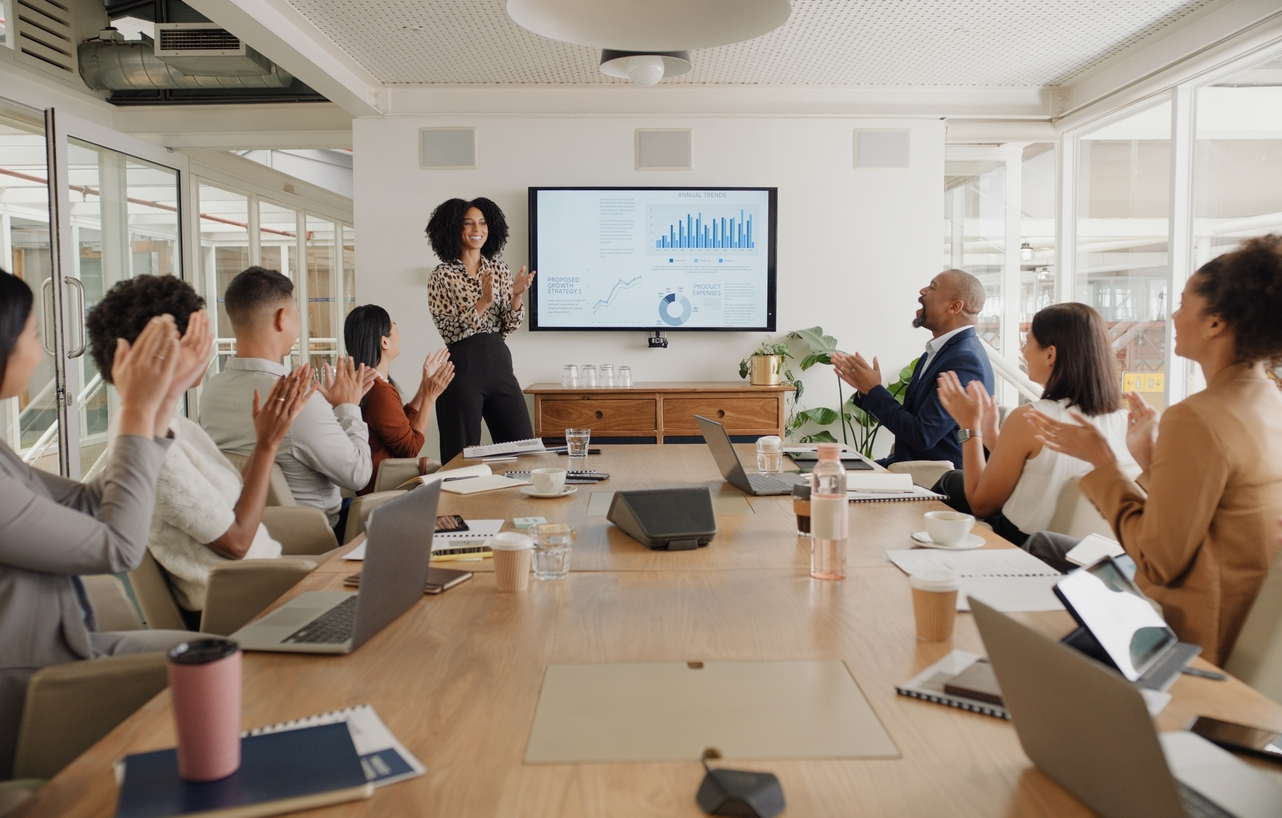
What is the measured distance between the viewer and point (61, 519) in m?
1.31

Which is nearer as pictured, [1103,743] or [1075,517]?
[1103,743]

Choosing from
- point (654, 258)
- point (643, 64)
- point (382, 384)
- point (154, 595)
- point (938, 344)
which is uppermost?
point (643, 64)

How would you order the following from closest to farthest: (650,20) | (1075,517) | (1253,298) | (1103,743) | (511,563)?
(1103,743) → (511,563) → (1253,298) → (650,20) → (1075,517)

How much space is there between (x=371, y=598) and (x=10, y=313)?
Result: 0.74 m

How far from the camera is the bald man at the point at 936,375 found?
3.41m

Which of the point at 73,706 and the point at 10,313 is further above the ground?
the point at 10,313

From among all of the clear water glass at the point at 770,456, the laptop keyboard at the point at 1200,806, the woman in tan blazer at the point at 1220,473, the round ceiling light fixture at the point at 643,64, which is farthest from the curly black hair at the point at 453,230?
the laptop keyboard at the point at 1200,806

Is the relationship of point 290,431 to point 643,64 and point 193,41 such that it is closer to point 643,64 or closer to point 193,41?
point 643,64

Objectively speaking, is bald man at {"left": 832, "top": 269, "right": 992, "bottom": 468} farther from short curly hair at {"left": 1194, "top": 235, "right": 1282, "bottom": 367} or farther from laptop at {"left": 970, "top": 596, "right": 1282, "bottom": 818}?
laptop at {"left": 970, "top": 596, "right": 1282, "bottom": 818}

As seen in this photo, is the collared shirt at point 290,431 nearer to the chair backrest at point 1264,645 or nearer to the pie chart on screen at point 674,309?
the chair backrest at point 1264,645

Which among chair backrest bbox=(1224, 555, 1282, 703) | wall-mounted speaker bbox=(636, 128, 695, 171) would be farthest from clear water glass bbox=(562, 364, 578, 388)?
chair backrest bbox=(1224, 555, 1282, 703)

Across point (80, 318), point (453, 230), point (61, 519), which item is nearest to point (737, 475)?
point (61, 519)

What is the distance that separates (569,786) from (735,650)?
413 millimetres

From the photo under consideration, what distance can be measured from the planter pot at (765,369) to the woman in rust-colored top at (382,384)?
6.98ft
